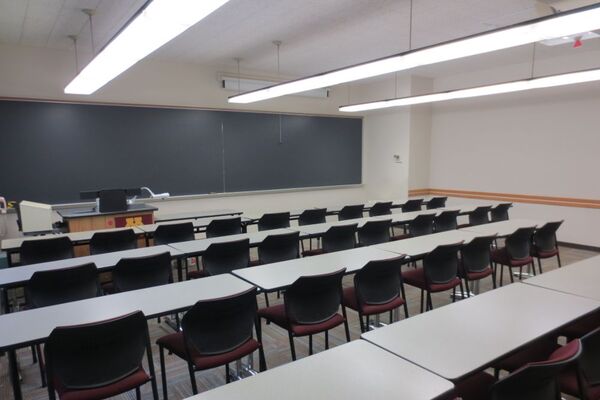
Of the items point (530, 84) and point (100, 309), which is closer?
point (100, 309)

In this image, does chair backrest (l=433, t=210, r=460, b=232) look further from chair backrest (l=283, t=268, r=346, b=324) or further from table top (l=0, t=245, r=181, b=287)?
table top (l=0, t=245, r=181, b=287)

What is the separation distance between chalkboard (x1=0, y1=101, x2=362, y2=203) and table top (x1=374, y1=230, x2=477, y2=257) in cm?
433

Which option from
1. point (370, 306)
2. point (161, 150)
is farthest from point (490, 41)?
point (161, 150)

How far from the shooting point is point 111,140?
6133mm

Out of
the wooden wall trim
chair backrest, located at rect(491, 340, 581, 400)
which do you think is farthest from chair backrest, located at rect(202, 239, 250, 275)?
the wooden wall trim

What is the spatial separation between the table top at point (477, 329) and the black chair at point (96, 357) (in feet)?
3.94

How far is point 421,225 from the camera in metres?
5.10

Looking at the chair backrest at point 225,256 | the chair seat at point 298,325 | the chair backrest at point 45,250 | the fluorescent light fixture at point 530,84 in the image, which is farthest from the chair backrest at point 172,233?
the fluorescent light fixture at point 530,84

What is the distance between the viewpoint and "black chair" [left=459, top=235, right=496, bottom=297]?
3.59 meters

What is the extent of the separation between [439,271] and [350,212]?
105 inches

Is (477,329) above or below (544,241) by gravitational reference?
above

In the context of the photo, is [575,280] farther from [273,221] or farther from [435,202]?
[435,202]

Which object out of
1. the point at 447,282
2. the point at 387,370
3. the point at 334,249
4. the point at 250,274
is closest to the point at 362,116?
the point at 334,249

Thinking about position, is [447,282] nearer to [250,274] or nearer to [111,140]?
[250,274]
